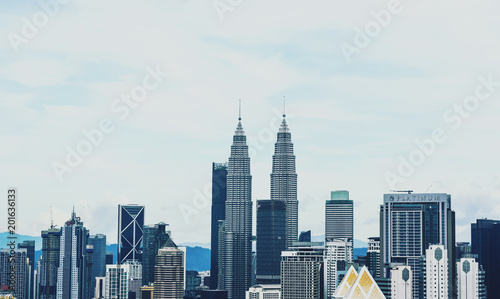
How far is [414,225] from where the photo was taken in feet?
550

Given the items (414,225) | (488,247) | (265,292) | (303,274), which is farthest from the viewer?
(265,292)

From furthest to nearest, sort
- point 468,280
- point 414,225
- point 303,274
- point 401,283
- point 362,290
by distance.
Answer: point 303,274 → point 414,225 → point 468,280 → point 401,283 → point 362,290

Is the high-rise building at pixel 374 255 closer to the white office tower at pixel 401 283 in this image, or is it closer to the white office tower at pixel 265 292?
the white office tower at pixel 265 292

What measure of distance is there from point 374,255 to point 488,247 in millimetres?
24487

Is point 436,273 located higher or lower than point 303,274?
higher

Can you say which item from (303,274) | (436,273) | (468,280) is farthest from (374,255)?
(436,273)

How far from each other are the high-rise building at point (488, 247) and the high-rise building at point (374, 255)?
62.3ft

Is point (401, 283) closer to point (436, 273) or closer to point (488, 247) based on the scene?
point (436, 273)

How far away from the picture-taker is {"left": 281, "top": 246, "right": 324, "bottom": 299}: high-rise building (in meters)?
168

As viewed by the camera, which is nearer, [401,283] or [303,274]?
[401,283]

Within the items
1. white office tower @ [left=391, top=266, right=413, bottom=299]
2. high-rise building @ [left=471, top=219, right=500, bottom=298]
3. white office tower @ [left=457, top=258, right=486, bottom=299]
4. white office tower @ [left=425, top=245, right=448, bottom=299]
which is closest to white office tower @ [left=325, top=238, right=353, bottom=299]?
high-rise building @ [left=471, top=219, right=500, bottom=298]

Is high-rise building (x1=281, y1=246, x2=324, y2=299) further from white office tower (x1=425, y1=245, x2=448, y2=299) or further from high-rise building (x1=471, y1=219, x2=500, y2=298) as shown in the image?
white office tower (x1=425, y1=245, x2=448, y2=299)

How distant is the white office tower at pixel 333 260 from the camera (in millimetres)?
169762

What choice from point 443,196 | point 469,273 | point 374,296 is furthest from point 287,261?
point 374,296
